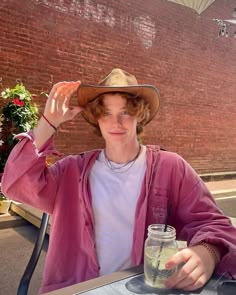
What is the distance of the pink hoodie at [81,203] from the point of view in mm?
1328

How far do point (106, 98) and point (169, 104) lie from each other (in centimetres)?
687

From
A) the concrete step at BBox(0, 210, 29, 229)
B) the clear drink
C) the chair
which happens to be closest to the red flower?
the concrete step at BBox(0, 210, 29, 229)

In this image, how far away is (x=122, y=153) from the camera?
1.54m

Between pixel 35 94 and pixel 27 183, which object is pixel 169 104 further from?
pixel 27 183

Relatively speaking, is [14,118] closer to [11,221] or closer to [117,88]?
[11,221]

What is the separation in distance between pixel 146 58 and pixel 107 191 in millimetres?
6496

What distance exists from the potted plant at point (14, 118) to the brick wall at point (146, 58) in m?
0.55

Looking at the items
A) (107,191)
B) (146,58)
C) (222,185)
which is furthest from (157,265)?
(222,185)

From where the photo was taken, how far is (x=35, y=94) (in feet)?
19.3

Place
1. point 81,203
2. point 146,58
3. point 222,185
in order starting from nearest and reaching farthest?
point 81,203 → point 146,58 → point 222,185

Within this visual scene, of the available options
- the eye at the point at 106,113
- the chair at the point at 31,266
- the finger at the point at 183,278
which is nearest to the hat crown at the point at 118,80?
the eye at the point at 106,113

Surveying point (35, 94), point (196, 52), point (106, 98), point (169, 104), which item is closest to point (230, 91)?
point (196, 52)

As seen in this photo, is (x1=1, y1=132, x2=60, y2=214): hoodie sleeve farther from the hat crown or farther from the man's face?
the hat crown

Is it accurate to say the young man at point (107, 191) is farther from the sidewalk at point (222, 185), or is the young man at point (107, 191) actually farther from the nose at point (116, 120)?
the sidewalk at point (222, 185)
